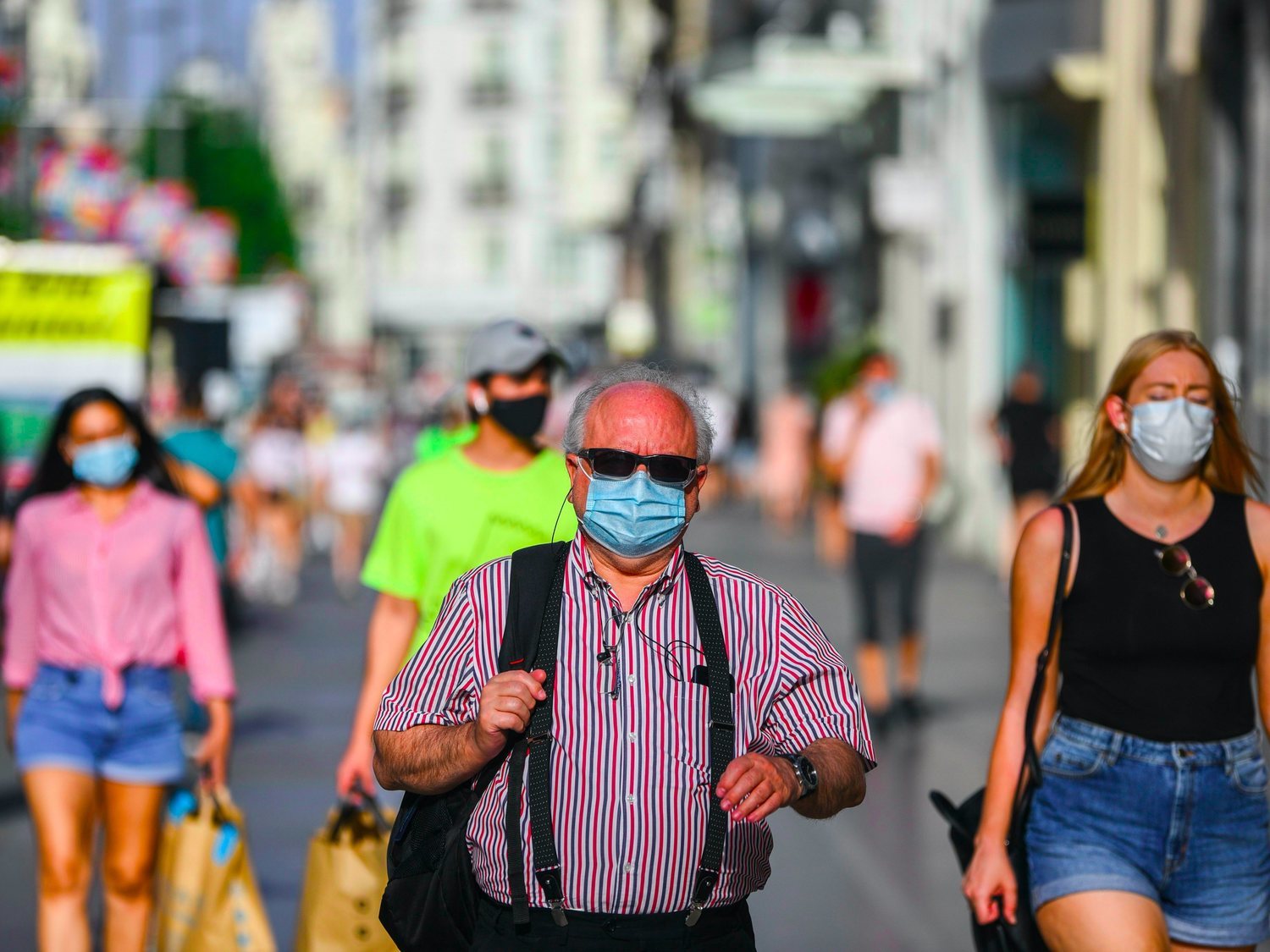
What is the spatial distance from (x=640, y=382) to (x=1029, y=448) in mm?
13197

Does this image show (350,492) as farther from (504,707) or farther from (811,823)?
(504,707)

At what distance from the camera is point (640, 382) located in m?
3.22

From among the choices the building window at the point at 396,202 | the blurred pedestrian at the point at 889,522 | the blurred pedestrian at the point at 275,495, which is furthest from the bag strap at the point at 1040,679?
the building window at the point at 396,202

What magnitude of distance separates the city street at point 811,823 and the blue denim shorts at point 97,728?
1303mm

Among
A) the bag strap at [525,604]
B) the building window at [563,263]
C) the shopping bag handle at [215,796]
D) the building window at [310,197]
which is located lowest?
the shopping bag handle at [215,796]

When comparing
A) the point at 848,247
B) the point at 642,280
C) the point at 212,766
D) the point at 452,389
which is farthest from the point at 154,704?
the point at 642,280

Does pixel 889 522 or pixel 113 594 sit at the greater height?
pixel 113 594

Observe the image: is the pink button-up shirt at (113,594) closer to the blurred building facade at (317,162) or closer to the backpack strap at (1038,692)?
the backpack strap at (1038,692)

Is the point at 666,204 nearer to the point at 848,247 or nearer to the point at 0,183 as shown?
the point at 848,247

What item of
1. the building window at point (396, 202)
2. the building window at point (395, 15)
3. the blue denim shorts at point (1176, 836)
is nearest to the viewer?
the blue denim shorts at point (1176, 836)

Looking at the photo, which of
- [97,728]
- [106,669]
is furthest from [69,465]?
[97,728]

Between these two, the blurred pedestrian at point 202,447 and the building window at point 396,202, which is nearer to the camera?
the blurred pedestrian at point 202,447

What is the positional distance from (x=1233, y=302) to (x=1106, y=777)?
9.63 meters

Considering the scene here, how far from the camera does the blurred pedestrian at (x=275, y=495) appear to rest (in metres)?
18.7
